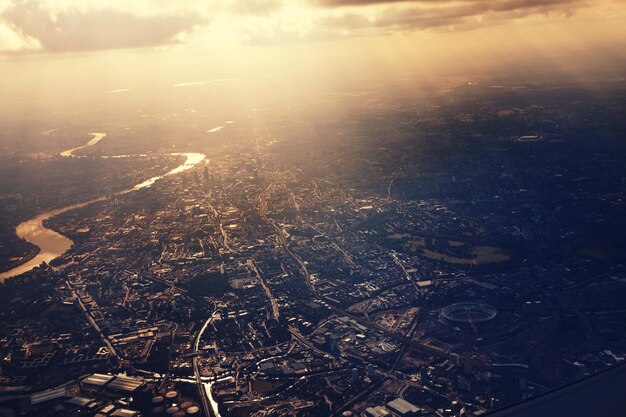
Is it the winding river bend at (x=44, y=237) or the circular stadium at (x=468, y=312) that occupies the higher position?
the circular stadium at (x=468, y=312)

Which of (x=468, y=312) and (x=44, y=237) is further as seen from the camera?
(x=44, y=237)

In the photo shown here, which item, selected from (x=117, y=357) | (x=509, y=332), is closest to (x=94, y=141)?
(x=117, y=357)

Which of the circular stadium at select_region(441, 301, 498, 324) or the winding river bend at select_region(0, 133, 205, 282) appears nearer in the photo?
the circular stadium at select_region(441, 301, 498, 324)

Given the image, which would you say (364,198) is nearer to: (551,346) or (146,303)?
(146,303)

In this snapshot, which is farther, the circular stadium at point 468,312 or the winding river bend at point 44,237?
the winding river bend at point 44,237

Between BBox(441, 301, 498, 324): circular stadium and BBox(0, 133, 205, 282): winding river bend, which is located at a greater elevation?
BBox(441, 301, 498, 324): circular stadium

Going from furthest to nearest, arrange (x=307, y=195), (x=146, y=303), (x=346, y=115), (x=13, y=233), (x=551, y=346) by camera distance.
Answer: (x=346, y=115) → (x=307, y=195) → (x=13, y=233) → (x=146, y=303) → (x=551, y=346)

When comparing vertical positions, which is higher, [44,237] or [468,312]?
[468,312]

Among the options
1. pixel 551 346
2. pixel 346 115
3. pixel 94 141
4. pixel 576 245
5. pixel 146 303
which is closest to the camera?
pixel 551 346
